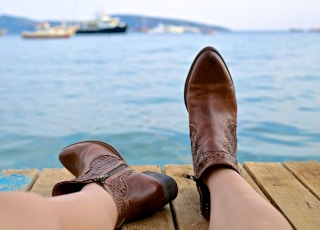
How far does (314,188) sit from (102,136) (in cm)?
272

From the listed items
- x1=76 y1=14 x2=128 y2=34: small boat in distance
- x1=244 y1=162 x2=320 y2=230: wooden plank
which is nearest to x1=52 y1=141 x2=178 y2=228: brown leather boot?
x1=244 y1=162 x2=320 y2=230: wooden plank

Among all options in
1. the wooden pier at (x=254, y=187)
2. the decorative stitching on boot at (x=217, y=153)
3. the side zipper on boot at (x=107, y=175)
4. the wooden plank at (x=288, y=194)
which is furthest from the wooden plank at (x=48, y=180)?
the wooden plank at (x=288, y=194)

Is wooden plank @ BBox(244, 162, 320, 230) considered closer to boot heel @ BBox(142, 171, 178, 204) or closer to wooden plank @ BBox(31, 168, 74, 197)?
boot heel @ BBox(142, 171, 178, 204)

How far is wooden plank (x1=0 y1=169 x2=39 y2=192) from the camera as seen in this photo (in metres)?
1.35

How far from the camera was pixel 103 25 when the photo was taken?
3816 cm

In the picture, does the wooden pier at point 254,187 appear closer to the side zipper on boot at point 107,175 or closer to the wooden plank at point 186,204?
the wooden plank at point 186,204

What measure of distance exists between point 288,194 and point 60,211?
0.67 metres

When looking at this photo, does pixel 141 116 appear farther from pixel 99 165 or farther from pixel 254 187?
pixel 99 165

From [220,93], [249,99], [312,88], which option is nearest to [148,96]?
[249,99]

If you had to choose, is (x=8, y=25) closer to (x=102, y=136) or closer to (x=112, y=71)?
(x=112, y=71)

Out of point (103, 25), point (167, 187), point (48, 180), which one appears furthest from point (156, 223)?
point (103, 25)

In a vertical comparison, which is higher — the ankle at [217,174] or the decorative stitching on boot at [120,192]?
the ankle at [217,174]

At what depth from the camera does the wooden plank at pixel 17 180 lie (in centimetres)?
135

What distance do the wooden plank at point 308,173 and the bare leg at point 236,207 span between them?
345mm
